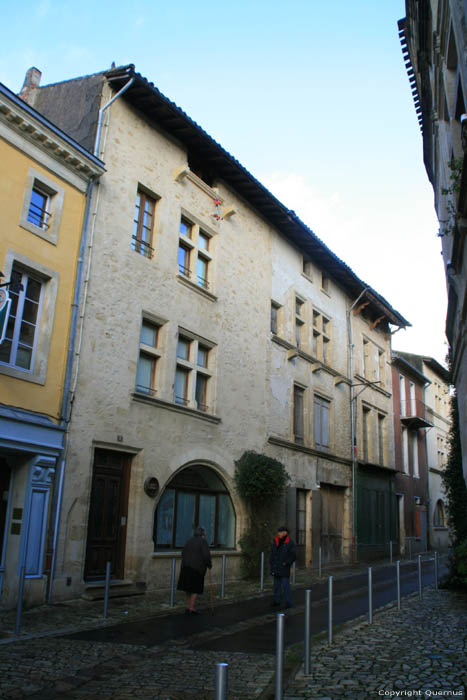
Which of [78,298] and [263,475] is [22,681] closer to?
[78,298]

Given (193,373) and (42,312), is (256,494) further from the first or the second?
(42,312)

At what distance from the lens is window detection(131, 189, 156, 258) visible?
47.4 feet

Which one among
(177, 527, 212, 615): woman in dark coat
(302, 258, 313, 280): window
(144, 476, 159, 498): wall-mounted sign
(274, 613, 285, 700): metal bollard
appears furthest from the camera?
(302, 258, 313, 280): window

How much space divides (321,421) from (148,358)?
391 inches

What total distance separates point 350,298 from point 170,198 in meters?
12.7

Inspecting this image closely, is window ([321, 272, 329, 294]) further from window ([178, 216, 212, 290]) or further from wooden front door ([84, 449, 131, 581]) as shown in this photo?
wooden front door ([84, 449, 131, 581])

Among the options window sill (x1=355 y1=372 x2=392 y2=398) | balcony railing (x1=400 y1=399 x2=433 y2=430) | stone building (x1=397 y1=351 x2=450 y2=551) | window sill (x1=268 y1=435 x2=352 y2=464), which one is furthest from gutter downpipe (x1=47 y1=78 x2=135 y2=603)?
stone building (x1=397 y1=351 x2=450 y2=551)

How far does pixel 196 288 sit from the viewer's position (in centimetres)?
1595

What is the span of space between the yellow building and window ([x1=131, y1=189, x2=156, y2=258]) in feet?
6.43

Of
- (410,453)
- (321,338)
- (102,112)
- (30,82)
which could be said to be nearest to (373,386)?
(321,338)

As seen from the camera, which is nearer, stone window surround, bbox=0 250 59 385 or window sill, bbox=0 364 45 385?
window sill, bbox=0 364 45 385

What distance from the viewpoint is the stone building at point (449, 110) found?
22.5 feet

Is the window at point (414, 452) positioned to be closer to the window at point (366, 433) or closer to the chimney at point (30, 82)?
the window at point (366, 433)

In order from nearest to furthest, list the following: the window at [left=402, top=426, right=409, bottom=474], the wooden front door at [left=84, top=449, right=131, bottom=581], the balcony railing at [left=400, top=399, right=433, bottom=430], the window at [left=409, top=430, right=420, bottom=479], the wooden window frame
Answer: the wooden front door at [left=84, top=449, right=131, bottom=581] → the wooden window frame → the window at [left=402, top=426, right=409, bottom=474] → the balcony railing at [left=400, top=399, right=433, bottom=430] → the window at [left=409, top=430, right=420, bottom=479]
